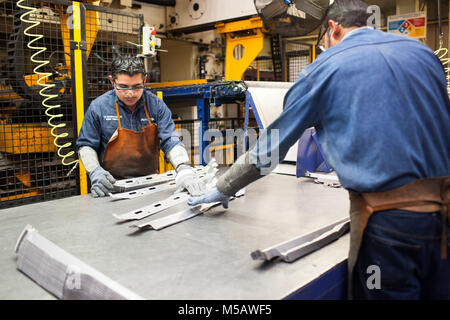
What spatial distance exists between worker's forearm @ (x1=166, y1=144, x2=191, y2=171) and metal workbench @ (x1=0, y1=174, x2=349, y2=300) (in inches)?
12.0

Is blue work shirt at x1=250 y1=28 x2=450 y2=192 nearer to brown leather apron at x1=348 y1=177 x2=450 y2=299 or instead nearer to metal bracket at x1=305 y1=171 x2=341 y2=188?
brown leather apron at x1=348 y1=177 x2=450 y2=299

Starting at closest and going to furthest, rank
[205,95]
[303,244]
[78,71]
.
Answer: [303,244]
[78,71]
[205,95]

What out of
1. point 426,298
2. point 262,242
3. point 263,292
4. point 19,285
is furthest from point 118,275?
point 426,298

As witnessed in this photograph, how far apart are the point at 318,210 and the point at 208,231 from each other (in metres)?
0.63

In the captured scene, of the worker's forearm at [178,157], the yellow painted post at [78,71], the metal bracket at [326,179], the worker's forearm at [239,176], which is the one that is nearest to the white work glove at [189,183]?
the worker's forearm at [178,157]

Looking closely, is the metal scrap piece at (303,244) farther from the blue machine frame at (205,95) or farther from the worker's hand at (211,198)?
the blue machine frame at (205,95)

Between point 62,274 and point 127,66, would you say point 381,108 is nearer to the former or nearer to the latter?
point 62,274

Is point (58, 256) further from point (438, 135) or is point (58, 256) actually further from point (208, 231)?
point (438, 135)

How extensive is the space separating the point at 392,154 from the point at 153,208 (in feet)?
3.88

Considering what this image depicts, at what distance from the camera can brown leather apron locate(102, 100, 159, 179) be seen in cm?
264

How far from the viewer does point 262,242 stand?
4.71ft

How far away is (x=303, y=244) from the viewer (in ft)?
4.37

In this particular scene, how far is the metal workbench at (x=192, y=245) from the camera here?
1.08m

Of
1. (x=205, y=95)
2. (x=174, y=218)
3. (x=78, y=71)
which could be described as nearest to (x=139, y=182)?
(x=174, y=218)
